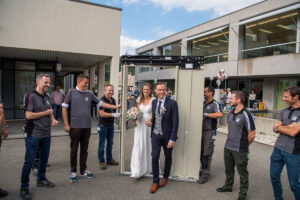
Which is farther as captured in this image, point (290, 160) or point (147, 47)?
point (147, 47)

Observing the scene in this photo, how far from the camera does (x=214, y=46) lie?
72.1 ft

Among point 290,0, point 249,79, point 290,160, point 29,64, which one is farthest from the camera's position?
point 249,79

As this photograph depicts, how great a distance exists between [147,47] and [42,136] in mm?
31792

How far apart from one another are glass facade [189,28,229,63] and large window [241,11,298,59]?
2.01 metres

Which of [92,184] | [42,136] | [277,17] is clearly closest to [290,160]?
[92,184]

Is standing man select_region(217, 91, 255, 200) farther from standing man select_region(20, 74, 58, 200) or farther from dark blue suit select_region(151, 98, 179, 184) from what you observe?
standing man select_region(20, 74, 58, 200)

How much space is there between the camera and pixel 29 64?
11477mm

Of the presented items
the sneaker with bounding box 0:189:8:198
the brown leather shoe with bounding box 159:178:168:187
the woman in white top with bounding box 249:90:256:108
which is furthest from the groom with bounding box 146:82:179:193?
the woman in white top with bounding box 249:90:256:108

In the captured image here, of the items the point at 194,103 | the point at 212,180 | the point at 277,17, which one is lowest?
the point at 212,180

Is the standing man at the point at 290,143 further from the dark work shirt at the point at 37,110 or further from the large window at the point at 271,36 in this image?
the large window at the point at 271,36

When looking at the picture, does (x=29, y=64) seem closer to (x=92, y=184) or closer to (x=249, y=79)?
(x=92, y=184)

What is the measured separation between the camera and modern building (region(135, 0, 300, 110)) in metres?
14.6

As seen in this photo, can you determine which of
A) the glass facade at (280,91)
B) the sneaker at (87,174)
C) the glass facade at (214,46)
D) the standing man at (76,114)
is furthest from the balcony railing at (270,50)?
the sneaker at (87,174)

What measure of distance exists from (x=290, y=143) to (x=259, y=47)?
52.1ft
